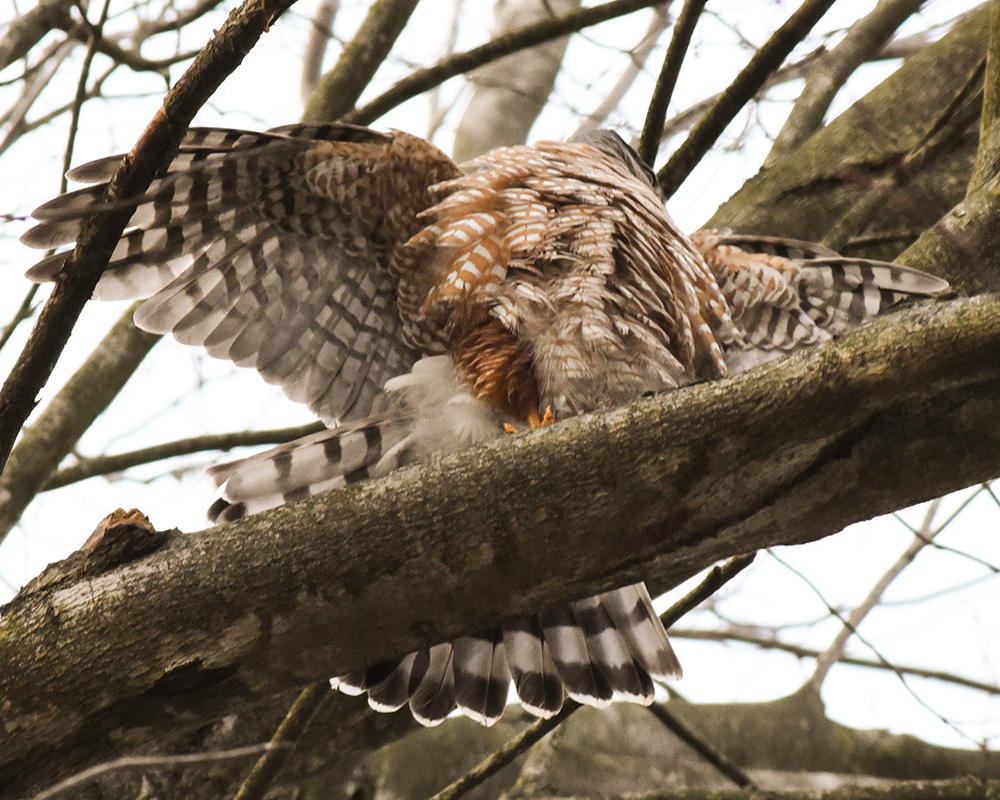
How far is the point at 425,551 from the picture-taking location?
1829 mm

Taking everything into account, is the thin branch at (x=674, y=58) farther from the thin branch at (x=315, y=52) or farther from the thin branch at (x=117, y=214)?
the thin branch at (x=315, y=52)

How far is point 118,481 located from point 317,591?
356 centimetres

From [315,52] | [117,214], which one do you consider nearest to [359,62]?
[117,214]

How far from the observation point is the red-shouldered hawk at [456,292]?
301cm

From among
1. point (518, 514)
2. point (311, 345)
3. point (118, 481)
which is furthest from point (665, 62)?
point (118, 481)

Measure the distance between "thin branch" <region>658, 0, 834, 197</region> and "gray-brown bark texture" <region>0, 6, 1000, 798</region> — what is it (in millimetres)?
1718

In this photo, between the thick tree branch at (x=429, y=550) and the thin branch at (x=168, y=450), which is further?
the thin branch at (x=168, y=450)

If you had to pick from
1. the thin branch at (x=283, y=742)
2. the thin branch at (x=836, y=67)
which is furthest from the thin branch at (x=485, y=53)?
the thin branch at (x=283, y=742)

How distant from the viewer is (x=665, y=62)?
A: 3.44 metres

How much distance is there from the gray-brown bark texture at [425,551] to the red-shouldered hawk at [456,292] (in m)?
1.03

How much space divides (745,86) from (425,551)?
7.25 ft

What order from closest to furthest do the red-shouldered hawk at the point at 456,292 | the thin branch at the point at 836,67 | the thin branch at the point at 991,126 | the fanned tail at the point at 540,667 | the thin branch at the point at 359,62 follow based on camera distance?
the thin branch at the point at 991,126
the fanned tail at the point at 540,667
the red-shouldered hawk at the point at 456,292
the thin branch at the point at 359,62
the thin branch at the point at 836,67

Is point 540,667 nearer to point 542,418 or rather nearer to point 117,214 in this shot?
point 542,418

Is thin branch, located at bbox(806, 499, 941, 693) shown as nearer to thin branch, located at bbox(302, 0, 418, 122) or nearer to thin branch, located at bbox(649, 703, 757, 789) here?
thin branch, located at bbox(649, 703, 757, 789)
